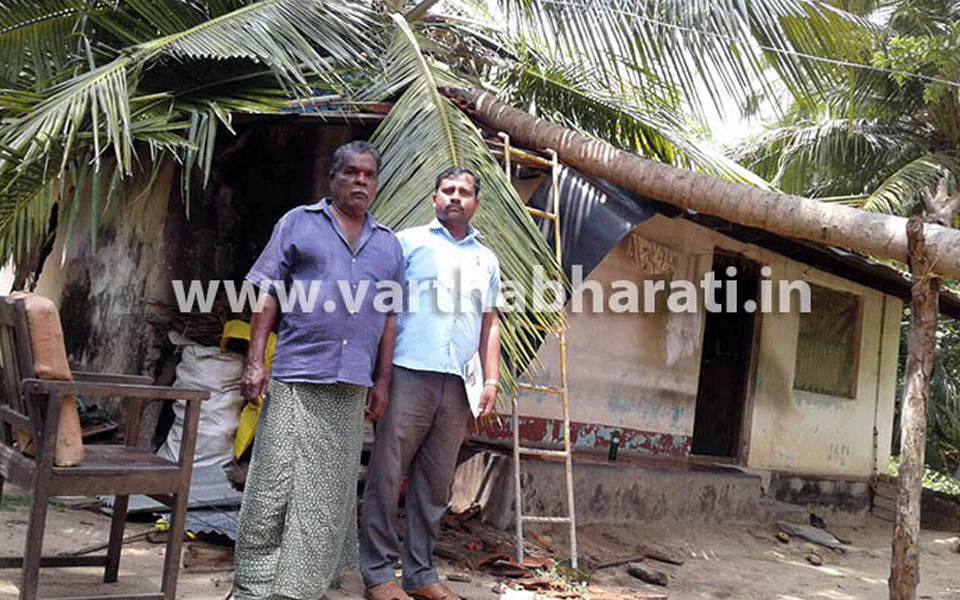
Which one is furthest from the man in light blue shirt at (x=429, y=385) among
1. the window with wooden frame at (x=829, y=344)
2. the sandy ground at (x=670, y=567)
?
the window with wooden frame at (x=829, y=344)

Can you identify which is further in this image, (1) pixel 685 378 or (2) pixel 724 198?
(1) pixel 685 378

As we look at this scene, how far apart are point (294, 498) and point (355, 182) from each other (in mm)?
1139

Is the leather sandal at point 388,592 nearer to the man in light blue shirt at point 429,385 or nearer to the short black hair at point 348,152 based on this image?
the man in light blue shirt at point 429,385

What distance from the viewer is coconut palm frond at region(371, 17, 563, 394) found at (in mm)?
4230

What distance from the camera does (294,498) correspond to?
312cm

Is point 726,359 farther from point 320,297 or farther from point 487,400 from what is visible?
point 320,297

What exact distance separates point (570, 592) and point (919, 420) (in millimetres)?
1802

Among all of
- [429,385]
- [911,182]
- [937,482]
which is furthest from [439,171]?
[937,482]

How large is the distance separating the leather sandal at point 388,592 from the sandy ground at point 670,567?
21 cm

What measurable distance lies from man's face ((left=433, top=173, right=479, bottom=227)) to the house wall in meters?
2.46

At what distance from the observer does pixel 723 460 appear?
8.13 m

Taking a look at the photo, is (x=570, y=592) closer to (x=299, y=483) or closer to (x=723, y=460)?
(x=299, y=483)

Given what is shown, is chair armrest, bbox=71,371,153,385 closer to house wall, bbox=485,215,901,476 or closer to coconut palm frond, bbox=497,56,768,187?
house wall, bbox=485,215,901,476

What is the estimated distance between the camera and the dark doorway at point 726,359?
324 inches
